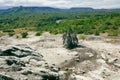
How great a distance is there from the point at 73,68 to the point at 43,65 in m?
9.91

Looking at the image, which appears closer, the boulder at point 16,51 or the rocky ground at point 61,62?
the rocky ground at point 61,62

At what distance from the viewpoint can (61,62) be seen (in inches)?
2426

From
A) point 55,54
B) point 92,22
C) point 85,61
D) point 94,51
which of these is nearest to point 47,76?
point 85,61

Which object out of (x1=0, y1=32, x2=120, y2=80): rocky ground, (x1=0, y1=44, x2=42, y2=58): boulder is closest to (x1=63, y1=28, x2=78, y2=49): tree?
(x1=0, y1=32, x2=120, y2=80): rocky ground

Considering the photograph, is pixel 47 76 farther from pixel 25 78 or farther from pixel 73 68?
pixel 73 68

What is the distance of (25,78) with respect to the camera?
40.3m

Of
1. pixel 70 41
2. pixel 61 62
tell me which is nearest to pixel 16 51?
pixel 61 62

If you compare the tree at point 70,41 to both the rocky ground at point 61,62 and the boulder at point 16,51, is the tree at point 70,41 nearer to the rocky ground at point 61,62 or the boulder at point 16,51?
the rocky ground at point 61,62

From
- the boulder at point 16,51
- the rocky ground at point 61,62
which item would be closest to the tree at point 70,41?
the rocky ground at point 61,62

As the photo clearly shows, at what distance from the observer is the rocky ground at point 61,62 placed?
1697 inches

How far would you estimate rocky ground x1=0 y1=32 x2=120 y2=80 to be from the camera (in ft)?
141

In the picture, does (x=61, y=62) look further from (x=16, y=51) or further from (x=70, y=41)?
(x=70, y=41)

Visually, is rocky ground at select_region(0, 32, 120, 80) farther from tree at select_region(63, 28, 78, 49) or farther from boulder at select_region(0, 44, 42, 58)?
tree at select_region(63, 28, 78, 49)

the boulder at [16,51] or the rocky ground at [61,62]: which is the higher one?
the boulder at [16,51]
